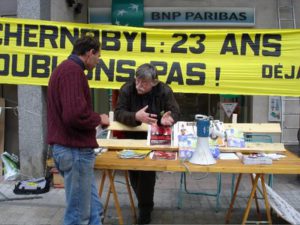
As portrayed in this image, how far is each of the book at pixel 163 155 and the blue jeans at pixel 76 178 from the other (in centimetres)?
76

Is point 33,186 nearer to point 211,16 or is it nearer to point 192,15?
point 192,15

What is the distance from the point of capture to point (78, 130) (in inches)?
135

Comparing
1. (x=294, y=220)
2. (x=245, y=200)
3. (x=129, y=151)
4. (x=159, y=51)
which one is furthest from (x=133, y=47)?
(x=294, y=220)

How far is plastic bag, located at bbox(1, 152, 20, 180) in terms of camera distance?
6.32 m

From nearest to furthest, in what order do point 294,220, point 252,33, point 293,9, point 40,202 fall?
point 294,220 < point 40,202 < point 252,33 < point 293,9

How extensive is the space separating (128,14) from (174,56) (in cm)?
227

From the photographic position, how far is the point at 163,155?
13.8 feet

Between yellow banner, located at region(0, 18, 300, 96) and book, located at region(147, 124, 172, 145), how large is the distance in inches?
59.0

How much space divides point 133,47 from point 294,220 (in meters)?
3.12

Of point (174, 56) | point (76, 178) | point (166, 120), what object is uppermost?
point (174, 56)

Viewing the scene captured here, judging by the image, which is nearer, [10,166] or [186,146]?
[186,146]

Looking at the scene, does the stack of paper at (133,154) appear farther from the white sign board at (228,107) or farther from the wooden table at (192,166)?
the white sign board at (228,107)

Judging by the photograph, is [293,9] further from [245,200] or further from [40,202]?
[40,202]

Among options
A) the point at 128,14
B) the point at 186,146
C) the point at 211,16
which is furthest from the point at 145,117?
the point at 211,16
